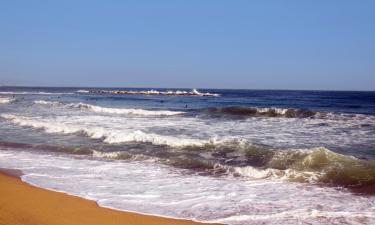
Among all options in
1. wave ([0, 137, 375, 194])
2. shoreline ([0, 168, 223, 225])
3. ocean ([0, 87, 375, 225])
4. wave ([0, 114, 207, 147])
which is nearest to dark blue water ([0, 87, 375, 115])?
wave ([0, 114, 207, 147])

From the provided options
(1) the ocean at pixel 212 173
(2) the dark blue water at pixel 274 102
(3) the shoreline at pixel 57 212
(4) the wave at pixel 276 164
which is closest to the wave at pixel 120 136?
(1) the ocean at pixel 212 173

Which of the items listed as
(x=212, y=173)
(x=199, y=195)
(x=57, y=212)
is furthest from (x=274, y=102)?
(x=57, y=212)

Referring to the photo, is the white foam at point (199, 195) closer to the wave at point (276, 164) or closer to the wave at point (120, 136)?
the wave at point (276, 164)

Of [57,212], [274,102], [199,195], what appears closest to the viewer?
[57,212]

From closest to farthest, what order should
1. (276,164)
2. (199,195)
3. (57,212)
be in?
(57,212), (199,195), (276,164)

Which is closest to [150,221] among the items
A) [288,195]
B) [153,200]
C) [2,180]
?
[153,200]

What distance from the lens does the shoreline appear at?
5352mm

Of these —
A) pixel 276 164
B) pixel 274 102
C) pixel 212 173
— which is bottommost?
pixel 212 173

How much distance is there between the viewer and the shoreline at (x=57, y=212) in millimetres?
5352

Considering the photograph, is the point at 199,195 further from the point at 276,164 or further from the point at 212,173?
the point at 276,164

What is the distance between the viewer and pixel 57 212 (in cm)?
580

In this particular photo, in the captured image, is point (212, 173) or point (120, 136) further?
point (120, 136)

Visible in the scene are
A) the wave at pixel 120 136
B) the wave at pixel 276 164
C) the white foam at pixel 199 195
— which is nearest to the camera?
the white foam at pixel 199 195

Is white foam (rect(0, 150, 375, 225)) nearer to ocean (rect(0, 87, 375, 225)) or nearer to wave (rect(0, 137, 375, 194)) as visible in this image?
ocean (rect(0, 87, 375, 225))
